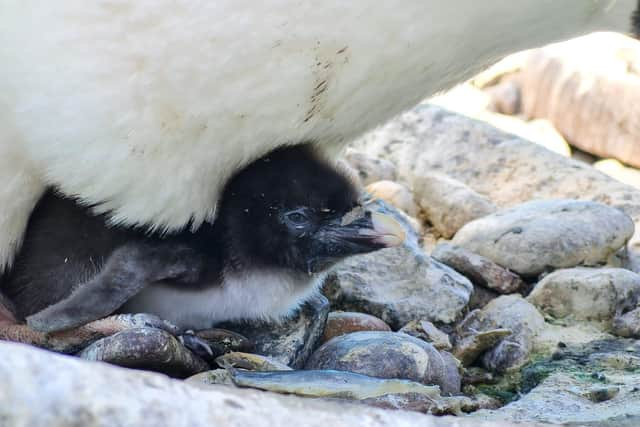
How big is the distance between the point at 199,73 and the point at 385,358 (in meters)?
0.64

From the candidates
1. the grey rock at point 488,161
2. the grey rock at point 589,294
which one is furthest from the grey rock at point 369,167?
the grey rock at point 589,294

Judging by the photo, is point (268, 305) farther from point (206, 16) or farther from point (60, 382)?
point (60, 382)

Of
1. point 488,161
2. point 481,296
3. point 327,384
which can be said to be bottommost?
point 488,161

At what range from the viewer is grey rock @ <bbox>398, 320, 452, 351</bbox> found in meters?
2.47

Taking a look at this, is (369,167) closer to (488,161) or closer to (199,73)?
(488,161)

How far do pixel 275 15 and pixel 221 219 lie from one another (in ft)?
1.96

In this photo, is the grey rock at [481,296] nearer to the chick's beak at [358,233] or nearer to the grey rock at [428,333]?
the grey rock at [428,333]

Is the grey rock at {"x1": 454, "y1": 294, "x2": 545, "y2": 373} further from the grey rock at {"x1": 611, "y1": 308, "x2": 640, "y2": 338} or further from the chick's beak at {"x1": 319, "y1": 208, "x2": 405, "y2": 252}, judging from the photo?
the chick's beak at {"x1": 319, "y1": 208, "x2": 405, "y2": 252}

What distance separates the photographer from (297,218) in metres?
2.32

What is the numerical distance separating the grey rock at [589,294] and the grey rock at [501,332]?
0.22ft

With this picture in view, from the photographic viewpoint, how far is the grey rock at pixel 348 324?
244 cm

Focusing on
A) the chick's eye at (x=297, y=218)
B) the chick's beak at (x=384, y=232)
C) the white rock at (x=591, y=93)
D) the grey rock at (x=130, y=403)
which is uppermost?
the grey rock at (x=130, y=403)

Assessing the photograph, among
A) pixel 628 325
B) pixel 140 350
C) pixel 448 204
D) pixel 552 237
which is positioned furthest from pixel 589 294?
pixel 140 350

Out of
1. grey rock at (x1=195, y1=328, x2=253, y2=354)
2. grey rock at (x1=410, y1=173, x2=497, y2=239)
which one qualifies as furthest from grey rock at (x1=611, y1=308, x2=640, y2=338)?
grey rock at (x1=410, y1=173, x2=497, y2=239)
